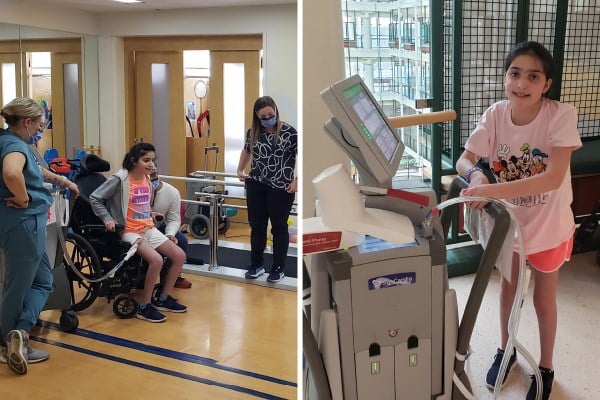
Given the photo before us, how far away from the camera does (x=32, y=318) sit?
1574 mm

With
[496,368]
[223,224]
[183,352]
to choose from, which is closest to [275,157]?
[223,224]

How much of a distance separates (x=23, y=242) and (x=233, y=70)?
66cm

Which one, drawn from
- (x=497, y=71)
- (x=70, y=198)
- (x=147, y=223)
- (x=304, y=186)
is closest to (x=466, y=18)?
(x=497, y=71)

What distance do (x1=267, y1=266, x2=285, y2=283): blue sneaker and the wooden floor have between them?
0.19 ft

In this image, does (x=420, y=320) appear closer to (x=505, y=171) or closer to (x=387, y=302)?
(x=387, y=302)

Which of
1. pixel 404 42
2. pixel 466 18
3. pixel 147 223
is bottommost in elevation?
pixel 147 223

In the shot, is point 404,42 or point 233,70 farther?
point 404,42

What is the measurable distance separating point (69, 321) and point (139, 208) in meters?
0.36

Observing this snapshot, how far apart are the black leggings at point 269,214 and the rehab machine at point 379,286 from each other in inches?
14.1

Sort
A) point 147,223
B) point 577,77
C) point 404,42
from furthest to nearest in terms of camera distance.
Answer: point 577,77
point 404,42
point 147,223

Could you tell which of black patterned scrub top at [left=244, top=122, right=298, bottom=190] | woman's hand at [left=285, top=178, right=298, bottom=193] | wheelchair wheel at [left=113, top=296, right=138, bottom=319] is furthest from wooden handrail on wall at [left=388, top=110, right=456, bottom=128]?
wheelchair wheel at [left=113, top=296, right=138, bottom=319]

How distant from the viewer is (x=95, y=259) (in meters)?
1.84

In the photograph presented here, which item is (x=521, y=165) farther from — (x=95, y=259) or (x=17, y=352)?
(x=17, y=352)

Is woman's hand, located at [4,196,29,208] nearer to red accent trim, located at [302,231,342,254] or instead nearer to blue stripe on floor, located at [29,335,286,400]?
blue stripe on floor, located at [29,335,286,400]
